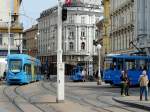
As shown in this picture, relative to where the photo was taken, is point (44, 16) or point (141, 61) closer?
point (141, 61)

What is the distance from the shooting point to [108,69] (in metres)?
52.8

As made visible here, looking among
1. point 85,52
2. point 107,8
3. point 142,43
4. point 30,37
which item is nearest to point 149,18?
point 142,43

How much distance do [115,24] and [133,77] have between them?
41152 mm

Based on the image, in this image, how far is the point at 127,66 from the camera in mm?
52281

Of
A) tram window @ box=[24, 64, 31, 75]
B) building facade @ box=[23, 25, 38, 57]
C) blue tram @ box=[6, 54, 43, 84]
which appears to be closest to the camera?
blue tram @ box=[6, 54, 43, 84]

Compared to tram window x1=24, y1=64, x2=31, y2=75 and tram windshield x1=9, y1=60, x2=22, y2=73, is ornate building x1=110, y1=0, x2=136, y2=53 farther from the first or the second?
tram windshield x1=9, y1=60, x2=22, y2=73

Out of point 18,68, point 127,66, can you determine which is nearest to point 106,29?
point 18,68

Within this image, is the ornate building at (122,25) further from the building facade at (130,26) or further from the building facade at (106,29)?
the building facade at (106,29)

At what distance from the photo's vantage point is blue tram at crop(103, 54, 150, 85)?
51.8m

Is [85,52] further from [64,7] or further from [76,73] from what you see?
[64,7]

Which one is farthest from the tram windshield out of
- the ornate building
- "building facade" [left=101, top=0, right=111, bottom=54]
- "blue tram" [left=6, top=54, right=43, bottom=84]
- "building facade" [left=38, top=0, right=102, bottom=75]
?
"building facade" [left=38, top=0, right=102, bottom=75]

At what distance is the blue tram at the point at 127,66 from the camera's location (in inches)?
2037

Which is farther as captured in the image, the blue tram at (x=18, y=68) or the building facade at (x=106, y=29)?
the building facade at (x=106, y=29)

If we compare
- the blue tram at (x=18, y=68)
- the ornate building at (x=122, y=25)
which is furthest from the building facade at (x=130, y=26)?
the blue tram at (x=18, y=68)
